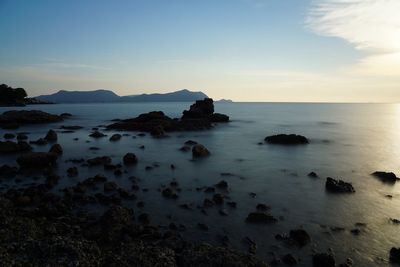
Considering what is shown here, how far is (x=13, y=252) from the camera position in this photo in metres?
12.1

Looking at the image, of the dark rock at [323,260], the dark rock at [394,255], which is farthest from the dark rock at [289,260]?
the dark rock at [394,255]

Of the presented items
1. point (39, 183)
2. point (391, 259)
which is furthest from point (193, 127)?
point (391, 259)

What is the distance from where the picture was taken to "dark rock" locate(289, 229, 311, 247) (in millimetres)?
16875

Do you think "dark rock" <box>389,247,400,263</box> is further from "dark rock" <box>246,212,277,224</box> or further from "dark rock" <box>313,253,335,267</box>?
"dark rock" <box>246,212,277,224</box>

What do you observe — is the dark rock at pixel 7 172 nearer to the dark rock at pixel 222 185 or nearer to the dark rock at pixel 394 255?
the dark rock at pixel 222 185

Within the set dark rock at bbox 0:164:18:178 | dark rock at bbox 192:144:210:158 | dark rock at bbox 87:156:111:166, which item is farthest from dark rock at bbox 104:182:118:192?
dark rock at bbox 192:144:210:158

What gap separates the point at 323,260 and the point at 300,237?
8.18 ft

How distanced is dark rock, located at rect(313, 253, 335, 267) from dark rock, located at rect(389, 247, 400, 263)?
10.8 feet

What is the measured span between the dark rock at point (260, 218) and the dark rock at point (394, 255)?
6096 mm

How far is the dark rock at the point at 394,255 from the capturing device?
1557cm

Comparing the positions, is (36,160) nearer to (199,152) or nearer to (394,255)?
(199,152)

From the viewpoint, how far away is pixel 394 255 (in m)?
15.9

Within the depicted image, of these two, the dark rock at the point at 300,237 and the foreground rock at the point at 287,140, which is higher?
the foreground rock at the point at 287,140

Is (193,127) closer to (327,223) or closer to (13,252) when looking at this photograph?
(327,223)
